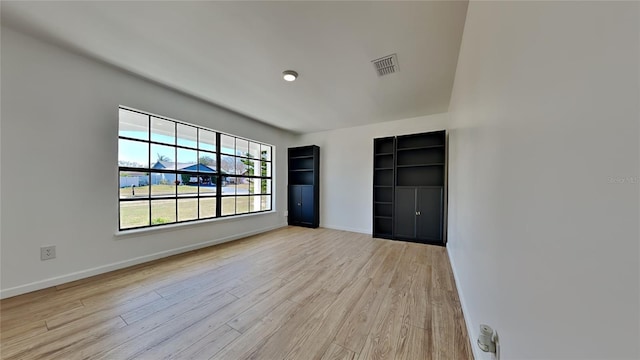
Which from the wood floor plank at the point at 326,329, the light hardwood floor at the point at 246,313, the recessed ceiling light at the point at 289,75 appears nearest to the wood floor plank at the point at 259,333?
the light hardwood floor at the point at 246,313

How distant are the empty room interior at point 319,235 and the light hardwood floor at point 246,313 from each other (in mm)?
19

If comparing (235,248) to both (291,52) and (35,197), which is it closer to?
(35,197)

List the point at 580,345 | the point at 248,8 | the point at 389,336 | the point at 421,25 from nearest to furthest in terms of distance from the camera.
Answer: the point at 580,345 < the point at 389,336 < the point at 248,8 < the point at 421,25

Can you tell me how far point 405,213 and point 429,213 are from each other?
1.35 feet

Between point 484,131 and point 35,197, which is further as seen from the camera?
point 35,197

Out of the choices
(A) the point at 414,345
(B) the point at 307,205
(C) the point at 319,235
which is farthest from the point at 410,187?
(A) the point at 414,345

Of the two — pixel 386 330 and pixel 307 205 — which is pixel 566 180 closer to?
pixel 386 330

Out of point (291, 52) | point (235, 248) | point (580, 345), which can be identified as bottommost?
point (235, 248)

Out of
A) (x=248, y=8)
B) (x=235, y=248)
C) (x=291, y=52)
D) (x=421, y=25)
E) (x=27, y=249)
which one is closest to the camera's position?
(x=248, y=8)

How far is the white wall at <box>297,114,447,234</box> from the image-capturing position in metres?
4.59

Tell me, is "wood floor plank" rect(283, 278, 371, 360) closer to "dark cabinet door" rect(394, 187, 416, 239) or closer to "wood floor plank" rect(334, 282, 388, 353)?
"wood floor plank" rect(334, 282, 388, 353)

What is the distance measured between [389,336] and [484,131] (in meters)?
1.51

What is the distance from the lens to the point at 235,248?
3.46 meters

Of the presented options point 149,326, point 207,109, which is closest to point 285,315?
point 149,326
